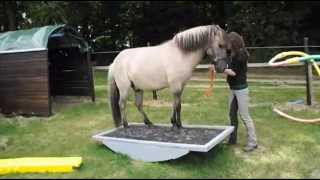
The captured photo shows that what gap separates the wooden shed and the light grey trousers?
474cm

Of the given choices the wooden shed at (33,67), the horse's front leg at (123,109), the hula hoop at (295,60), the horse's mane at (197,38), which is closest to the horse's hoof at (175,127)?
the horse's front leg at (123,109)

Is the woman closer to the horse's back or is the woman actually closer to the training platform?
the training platform

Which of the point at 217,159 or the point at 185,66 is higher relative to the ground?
the point at 185,66

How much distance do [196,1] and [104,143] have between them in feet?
62.8

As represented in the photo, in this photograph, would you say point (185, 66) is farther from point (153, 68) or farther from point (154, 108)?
point (154, 108)

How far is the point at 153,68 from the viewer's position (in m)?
8.06

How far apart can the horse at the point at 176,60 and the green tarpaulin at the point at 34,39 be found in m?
3.76

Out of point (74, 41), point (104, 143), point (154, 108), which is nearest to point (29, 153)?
point (104, 143)

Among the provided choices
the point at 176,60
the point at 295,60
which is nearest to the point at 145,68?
the point at 176,60

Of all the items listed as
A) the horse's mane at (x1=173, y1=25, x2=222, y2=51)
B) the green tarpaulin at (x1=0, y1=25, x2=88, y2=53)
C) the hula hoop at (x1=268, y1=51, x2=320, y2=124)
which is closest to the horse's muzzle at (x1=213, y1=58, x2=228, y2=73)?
the horse's mane at (x1=173, y1=25, x2=222, y2=51)

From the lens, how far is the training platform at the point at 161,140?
23.5 ft

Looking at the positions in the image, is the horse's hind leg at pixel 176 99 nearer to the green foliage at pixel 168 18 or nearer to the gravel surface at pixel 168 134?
the gravel surface at pixel 168 134

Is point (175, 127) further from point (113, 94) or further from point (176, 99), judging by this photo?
point (113, 94)

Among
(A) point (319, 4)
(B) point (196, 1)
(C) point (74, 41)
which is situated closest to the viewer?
(C) point (74, 41)
